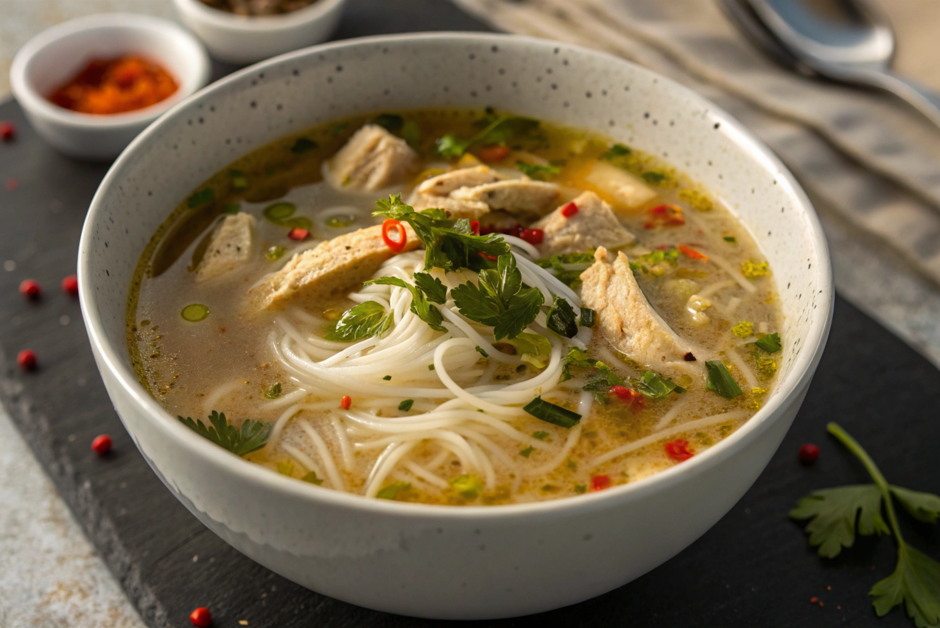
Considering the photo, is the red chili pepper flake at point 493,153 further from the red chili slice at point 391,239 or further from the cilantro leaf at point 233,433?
the cilantro leaf at point 233,433

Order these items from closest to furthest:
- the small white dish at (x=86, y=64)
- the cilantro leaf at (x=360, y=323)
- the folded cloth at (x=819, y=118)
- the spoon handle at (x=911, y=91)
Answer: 1. the cilantro leaf at (x=360, y=323)
2. the small white dish at (x=86, y=64)
3. the folded cloth at (x=819, y=118)
4. the spoon handle at (x=911, y=91)

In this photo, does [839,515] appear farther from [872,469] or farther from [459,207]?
[459,207]

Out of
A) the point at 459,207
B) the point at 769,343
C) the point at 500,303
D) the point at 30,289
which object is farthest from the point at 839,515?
the point at 30,289

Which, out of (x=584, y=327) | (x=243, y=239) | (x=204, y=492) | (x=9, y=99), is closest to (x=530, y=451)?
(x=584, y=327)

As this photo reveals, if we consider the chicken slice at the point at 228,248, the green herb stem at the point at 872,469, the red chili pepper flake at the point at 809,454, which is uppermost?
the chicken slice at the point at 228,248

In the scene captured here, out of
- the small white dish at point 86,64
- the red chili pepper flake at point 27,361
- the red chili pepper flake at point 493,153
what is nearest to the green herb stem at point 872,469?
the red chili pepper flake at point 493,153

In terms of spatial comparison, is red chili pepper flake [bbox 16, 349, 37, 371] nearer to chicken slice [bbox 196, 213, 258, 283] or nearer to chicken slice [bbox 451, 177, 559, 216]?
chicken slice [bbox 196, 213, 258, 283]
